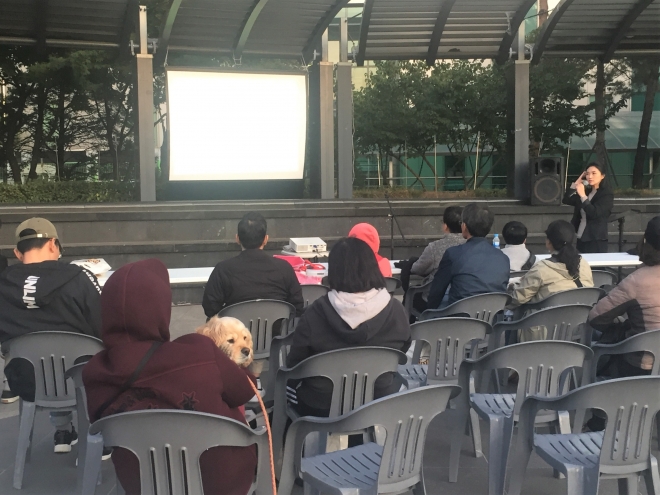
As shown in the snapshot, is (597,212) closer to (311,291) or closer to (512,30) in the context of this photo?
(311,291)

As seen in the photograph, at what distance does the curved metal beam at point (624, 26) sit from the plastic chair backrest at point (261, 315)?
9424 mm

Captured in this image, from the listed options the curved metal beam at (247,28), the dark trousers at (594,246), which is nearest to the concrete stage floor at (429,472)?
the dark trousers at (594,246)

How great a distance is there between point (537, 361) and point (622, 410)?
0.62 meters

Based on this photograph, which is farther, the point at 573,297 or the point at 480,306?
the point at 573,297

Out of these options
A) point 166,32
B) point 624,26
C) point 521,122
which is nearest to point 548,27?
point 624,26

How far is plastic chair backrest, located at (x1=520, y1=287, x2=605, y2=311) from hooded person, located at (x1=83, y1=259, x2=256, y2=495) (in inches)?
110

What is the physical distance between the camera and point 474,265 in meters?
4.65

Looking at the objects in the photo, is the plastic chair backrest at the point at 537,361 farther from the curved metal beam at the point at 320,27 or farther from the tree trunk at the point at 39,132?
the tree trunk at the point at 39,132

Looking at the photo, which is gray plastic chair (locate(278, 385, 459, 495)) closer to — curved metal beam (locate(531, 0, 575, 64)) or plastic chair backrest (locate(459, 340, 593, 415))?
plastic chair backrest (locate(459, 340, 593, 415))

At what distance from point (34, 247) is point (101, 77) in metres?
13.9

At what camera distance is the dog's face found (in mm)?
2949

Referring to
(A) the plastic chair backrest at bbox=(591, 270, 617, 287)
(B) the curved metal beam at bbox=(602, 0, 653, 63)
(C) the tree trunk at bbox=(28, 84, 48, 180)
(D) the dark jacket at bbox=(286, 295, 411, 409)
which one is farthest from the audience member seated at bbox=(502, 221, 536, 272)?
(C) the tree trunk at bbox=(28, 84, 48, 180)

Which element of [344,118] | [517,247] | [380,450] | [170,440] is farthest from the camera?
[344,118]

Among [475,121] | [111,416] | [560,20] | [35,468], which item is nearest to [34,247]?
[35,468]
